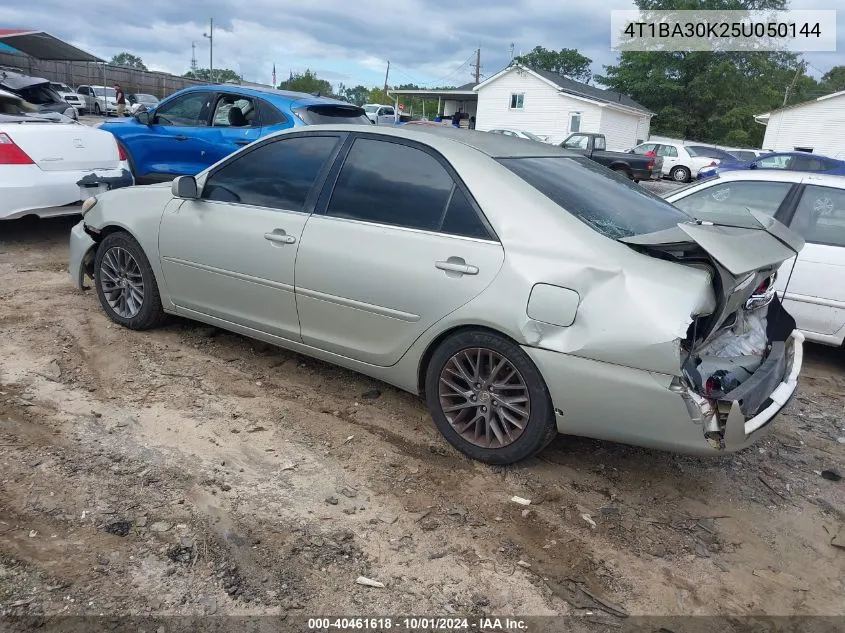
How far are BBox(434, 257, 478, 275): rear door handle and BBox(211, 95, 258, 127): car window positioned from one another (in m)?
4.95

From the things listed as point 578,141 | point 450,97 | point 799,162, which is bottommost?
point 799,162

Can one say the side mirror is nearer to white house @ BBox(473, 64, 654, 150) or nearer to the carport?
white house @ BBox(473, 64, 654, 150)

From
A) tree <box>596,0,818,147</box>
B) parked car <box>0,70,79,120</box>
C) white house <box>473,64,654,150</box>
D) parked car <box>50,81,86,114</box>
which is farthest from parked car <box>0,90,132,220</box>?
tree <box>596,0,818,147</box>

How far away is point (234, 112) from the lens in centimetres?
750

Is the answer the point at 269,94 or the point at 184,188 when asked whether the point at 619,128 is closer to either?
the point at 269,94

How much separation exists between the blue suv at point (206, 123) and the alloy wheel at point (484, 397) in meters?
4.74

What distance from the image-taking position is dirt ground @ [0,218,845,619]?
2.44 meters

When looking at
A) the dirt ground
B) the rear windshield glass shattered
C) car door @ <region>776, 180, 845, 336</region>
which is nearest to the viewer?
the dirt ground

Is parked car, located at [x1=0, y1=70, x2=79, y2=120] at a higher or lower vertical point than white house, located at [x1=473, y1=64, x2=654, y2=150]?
lower

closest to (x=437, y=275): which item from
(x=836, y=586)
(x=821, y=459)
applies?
(x=836, y=586)

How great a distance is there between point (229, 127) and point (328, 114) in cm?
116

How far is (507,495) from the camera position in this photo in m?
3.09

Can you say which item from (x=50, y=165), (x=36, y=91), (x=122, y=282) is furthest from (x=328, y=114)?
(x=36, y=91)

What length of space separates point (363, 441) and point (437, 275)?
100cm
